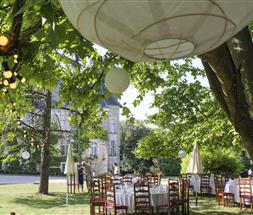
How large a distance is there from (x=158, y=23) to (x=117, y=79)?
269cm

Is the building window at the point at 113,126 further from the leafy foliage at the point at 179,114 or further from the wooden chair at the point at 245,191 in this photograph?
the wooden chair at the point at 245,191

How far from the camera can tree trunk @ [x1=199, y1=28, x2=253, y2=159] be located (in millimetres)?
3826

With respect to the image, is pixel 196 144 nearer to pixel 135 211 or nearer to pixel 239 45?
pixel 135 211

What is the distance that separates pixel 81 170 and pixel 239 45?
69.8 ft

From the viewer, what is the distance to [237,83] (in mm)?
3951

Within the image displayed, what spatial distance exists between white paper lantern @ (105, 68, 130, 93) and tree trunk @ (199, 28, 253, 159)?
79 cm

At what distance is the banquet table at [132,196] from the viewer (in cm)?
1163

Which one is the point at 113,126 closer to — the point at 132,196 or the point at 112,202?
the point at 132,196

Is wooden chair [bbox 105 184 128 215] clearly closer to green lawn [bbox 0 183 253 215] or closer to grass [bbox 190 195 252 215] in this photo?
green lawn [bbox 0 183 253 215]

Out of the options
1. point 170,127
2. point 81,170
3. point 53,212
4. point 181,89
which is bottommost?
point 53,212

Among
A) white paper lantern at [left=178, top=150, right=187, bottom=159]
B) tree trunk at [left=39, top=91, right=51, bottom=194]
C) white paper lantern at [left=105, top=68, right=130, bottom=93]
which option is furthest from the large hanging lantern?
tree trunk at [left=39, top=91, right=51, bottom=194]

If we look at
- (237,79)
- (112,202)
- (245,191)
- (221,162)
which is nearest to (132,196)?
(112,202)

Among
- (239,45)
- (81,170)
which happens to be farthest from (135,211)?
(81,170)

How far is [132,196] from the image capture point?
11.7m
